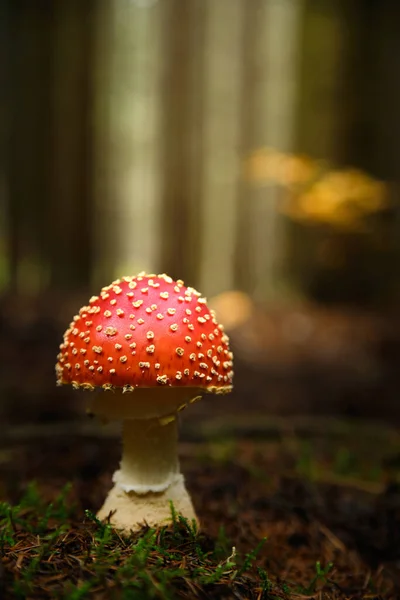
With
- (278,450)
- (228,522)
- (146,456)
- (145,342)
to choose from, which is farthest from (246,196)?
(145,342)

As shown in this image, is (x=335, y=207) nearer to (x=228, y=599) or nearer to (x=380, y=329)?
(x=380, y=329)

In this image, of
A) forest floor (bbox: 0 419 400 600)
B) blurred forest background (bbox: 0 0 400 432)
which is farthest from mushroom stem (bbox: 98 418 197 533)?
blurred forest background (bbox: 0 0 400 432)

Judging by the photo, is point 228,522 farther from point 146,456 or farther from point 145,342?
point 145,342

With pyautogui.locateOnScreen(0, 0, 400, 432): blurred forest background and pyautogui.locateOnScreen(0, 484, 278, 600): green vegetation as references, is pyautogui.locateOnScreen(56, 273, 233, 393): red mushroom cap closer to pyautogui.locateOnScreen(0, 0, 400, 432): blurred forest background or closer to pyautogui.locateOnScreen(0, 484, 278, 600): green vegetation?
pyautogui.locateOnScreen(0, 484, 278, 600): green vegetation

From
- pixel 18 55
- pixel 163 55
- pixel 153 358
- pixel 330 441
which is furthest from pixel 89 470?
pixel 18 55

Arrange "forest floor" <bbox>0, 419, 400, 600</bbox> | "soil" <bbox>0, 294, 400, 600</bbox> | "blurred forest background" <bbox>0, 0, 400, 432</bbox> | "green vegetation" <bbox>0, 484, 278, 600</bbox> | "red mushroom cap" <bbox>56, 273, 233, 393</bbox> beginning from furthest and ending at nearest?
"blurred forest background" <bbox>0, 0, 400, 432</bbox>, "soil" <bbox>0, 294, 400, 600</bbox>, "red mushroom cap" <bbox>56, 273, 233, 393</bbox>, "forest floor" <bbox>0, 419, 400, 600</bbox>, "green vegetation" <bbox>0, 484, 278, 600</bbox>

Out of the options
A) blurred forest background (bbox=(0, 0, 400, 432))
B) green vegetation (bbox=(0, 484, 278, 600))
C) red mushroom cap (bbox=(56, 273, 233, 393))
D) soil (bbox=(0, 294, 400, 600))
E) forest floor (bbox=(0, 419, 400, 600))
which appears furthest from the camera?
blurred forest background (bbox=(0, 0, 400, 432))
